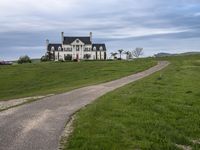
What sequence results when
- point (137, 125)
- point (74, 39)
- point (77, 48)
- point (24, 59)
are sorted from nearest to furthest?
1. point (137, 125)
2. point (24, 59)
3. point (77, 48)
4. point (74, 39)

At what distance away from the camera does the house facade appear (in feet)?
543

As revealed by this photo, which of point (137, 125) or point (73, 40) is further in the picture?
point (73, 40)

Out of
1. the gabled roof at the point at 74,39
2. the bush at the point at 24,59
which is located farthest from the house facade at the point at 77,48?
the bush at the point at 24,59

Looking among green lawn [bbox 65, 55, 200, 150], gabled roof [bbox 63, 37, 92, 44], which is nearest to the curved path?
green lawn [bbox 65, 55, 200, 150]

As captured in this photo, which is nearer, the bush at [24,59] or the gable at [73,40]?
the bush at [24,59]

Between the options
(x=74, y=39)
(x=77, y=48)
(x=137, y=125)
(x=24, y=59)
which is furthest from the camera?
(x=74, y=39)

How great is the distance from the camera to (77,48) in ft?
545

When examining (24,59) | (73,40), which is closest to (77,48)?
(73,40)

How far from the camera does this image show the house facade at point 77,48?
165m

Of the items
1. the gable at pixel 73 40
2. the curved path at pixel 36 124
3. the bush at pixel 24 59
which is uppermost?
the gable at pixel 73 40

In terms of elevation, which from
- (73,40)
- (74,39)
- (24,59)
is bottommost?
(24,59)

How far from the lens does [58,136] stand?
14.9 m

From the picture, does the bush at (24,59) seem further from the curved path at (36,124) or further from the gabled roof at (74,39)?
the curved path at (36,124)

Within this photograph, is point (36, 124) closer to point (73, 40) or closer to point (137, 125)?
point (137, 125)
